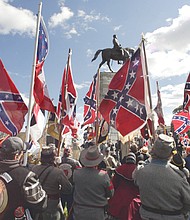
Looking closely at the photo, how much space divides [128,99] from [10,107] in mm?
2473

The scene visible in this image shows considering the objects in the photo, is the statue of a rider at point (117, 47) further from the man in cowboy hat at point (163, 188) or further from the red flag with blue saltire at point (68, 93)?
the man in cowboy hat at point (163, 188)

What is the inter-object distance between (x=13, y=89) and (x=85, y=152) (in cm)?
235

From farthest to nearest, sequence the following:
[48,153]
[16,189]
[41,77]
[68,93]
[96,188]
→ [68,93] < [41,77] < [48,153] < [96,188] < [16,189]

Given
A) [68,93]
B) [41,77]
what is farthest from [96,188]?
[68,93]

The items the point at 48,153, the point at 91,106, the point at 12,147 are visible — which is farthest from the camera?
the point at 91,106

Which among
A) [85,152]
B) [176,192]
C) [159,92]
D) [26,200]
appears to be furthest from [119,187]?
[159,92]

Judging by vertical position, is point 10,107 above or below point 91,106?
above

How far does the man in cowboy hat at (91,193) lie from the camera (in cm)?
404

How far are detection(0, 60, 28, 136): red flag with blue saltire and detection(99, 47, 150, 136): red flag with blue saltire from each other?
1901 mm

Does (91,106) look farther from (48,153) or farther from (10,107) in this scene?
(48,153)

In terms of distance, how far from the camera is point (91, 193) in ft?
13.3

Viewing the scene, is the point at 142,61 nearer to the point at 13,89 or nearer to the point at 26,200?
the point at 13,89

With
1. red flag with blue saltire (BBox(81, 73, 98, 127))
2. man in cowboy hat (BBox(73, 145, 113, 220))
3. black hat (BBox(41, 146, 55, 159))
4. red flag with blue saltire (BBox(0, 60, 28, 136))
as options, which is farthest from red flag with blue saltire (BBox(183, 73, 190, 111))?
black hat (BBox(41, 146, 55, 159))

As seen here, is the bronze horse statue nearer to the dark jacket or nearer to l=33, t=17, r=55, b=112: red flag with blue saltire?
l=33, t=17, r=55, b=112: red flag with blue saltire
